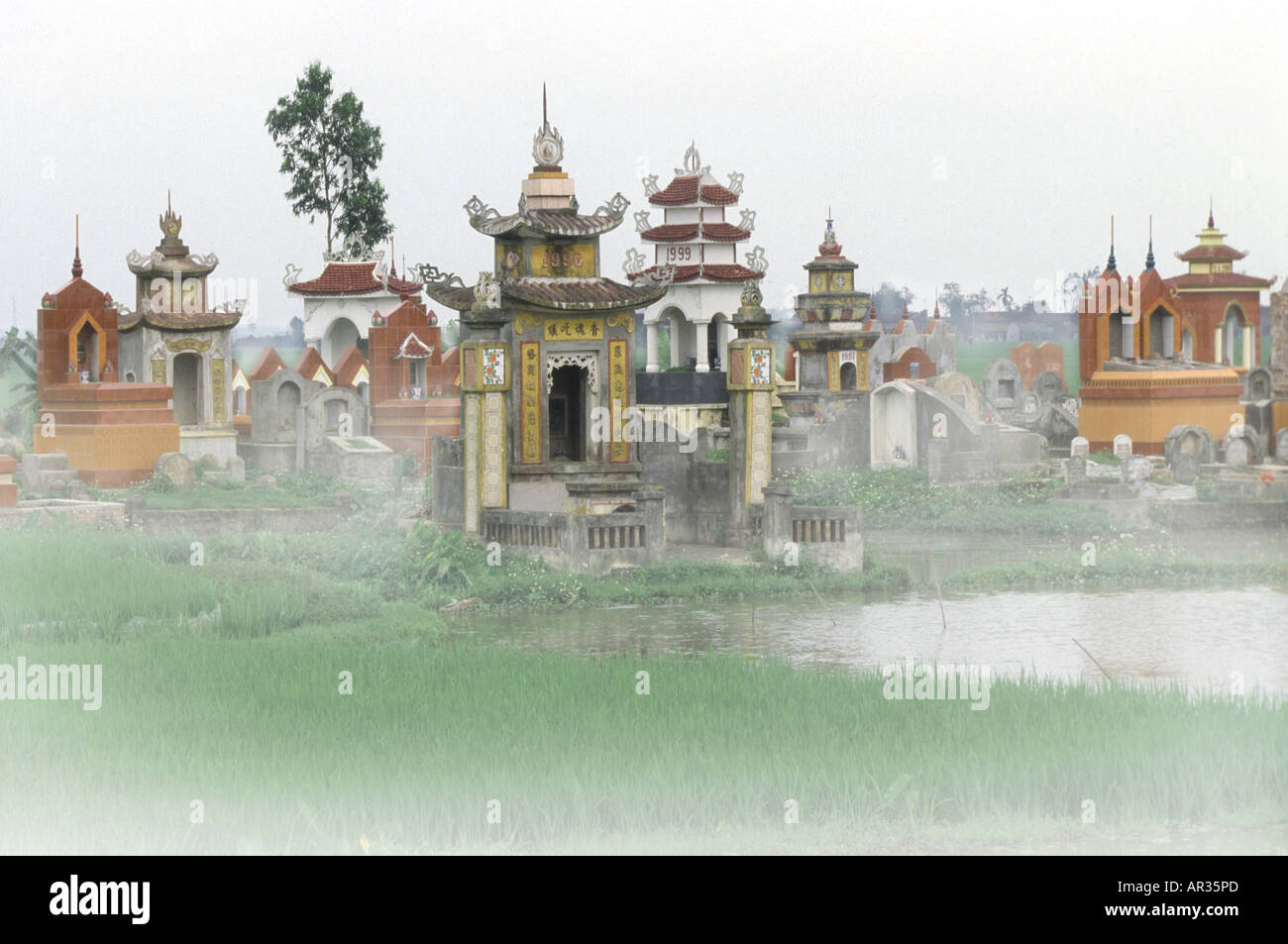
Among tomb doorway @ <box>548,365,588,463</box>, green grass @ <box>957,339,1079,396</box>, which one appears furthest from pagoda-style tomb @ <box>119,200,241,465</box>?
green grass @ <box>957,339,1079,396</box>

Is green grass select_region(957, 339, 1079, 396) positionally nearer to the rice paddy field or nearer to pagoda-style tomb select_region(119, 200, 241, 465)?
pagoda-style tomb select_region(119, 200, 241, 465)

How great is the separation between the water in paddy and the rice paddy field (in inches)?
48.5

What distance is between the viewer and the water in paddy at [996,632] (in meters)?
15.5

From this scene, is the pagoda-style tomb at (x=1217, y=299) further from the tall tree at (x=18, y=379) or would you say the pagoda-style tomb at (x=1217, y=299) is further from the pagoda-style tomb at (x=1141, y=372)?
the tall tree at (x=18, y=379)

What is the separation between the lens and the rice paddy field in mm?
9523

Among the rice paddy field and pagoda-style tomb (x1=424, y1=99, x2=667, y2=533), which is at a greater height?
Result: pagoda-style tomb (x1=424, y1=99, x2=667, y2=533)

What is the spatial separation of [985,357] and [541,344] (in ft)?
213

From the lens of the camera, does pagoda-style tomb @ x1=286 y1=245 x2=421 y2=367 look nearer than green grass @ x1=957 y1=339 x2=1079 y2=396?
Yes

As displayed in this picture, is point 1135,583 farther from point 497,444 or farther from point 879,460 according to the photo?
point 879,460

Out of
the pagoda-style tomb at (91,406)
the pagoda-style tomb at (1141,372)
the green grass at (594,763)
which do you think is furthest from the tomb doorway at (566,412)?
the pagoda-style tomb at (1141,372)

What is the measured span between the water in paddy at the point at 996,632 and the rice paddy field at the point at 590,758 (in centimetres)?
123

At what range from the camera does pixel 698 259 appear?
44.1 metres

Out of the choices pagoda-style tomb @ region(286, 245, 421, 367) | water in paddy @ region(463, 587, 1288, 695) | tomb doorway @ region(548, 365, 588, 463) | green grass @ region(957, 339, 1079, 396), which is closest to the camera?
water in paddy @ region(463, 587, 1288, 695)

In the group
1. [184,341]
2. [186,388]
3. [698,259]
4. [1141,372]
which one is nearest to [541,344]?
[184,341]
